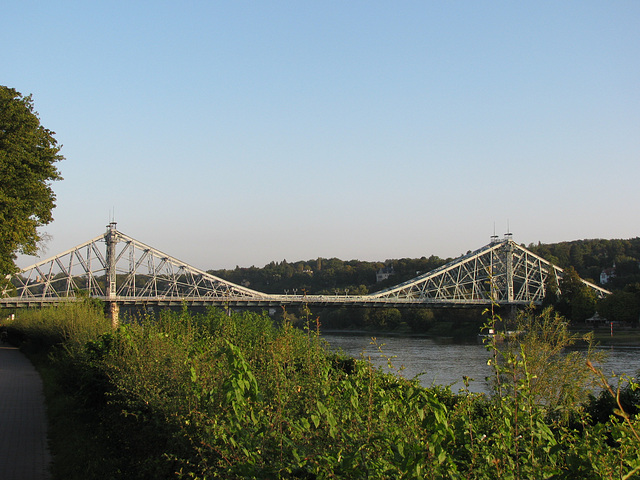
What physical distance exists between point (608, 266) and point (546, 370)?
82723mm

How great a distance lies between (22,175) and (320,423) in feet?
59.6

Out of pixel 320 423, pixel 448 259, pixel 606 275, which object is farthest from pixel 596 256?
pixel 320 423

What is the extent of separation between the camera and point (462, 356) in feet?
106

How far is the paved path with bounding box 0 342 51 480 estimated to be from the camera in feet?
25.6

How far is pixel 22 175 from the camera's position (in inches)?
761

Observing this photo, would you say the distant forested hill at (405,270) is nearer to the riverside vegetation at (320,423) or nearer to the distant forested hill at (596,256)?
the distant forested hill at (596,256)

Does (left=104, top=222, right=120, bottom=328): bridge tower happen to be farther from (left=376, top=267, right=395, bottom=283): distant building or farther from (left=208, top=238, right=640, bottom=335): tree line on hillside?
(left=376, top=267, right=395, bottom=283): distant building

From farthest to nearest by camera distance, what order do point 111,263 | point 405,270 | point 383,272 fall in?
point 383,272 → point 405,270 → point 111,263

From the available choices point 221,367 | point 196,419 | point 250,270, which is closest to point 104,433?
point 221,367

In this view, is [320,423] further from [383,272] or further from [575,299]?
[383,272]

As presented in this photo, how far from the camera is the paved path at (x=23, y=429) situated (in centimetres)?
780

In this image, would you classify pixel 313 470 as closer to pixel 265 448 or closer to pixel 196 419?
pixel 265 448

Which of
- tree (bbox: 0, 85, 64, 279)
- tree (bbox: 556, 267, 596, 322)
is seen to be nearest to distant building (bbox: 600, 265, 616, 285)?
tree (bbox: 556, 267, 596, 322)

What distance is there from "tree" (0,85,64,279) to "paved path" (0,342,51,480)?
4184 mm
